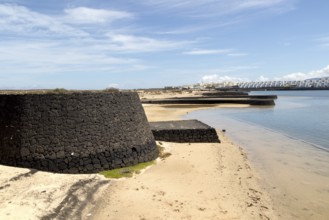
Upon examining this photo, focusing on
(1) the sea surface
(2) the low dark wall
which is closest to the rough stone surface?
(2) the low dark wall

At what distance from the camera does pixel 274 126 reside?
3381 centimetres

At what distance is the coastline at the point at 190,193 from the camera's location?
1047 cm

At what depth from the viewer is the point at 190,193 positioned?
12227 mm

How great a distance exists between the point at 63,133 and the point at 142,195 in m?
4.17

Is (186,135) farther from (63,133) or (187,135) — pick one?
(63,133)

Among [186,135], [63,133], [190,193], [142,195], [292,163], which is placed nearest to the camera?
[142,195]

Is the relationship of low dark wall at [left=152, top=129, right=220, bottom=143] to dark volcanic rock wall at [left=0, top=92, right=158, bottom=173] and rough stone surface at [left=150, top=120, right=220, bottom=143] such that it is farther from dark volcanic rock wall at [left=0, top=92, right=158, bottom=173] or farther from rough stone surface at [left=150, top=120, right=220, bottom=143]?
dark volcanic rock wall at [left=0, top=92, right=158, bottom=173]

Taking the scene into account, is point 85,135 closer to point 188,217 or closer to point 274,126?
point 188,217

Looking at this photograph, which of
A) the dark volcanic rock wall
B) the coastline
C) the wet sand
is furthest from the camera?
the dark volcanic rock wall

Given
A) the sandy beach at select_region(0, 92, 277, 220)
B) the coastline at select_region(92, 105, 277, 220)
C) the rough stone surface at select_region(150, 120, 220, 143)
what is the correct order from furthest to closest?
1. the rough stone surface at select_region(150, 120, 220, 143)
2. the coastline at select_region(92, 105, 277, 220)
3. the sandy beach at select_region(0, 92, 277, 220)

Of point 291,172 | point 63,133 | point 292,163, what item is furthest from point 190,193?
point 292,163

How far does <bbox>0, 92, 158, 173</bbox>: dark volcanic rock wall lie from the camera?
13.5 metres

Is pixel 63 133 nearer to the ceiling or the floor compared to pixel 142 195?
nearer to the ceiling

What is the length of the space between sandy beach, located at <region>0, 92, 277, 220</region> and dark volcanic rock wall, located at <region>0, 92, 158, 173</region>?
2.03 ft
